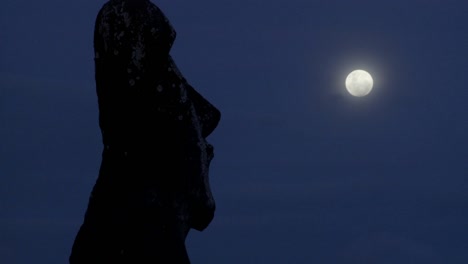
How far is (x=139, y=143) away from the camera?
11.8m

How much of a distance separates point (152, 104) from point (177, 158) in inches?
25.4

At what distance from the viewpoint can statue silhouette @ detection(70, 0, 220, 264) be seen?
1155 centimetres

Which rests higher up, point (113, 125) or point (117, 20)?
point (117, 20)

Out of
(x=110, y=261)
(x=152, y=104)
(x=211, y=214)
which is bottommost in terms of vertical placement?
(x=110, y=261)

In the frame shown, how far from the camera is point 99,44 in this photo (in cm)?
1194

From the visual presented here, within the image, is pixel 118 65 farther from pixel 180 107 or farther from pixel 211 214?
pixel 211 214

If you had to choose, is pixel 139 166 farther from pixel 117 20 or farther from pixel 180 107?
pixel 117 20

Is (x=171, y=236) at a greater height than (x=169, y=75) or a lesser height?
lesser

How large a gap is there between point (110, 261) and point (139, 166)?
106cm

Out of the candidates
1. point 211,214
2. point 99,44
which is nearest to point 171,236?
point 211,214

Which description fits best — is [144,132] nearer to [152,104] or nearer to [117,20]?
[152,104]

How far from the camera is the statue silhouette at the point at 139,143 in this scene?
11.6 m

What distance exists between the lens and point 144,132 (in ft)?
38.6

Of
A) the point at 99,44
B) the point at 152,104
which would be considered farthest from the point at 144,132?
the point at 99,44
